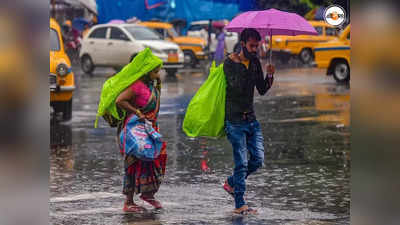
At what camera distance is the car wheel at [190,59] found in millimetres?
33969

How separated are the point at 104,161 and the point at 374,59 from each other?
7.74 metres

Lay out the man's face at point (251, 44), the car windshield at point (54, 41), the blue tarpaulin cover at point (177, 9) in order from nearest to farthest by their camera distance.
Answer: the man's face at point (251, 44) < the car windshield at point (54, 41) < the blue tarpaulin cover at point (177, 9)

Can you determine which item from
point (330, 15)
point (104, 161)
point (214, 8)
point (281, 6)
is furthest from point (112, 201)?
point (281, 6)

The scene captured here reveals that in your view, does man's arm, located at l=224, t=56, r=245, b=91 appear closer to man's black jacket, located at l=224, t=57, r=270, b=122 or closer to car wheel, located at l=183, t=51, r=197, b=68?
man's black jacket, located at l=224, t=57, r=270, b=122

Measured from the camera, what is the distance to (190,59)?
112 ft

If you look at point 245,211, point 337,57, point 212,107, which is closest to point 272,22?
point 212,107

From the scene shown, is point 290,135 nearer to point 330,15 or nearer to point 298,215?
point 298,215

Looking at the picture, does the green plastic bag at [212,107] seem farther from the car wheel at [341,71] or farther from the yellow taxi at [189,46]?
the yellow taxi at [189,46]

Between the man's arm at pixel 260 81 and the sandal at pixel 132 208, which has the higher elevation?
the man's arm at pixel 260 81

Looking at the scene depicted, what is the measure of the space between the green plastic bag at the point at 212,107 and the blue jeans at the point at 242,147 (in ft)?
0.36

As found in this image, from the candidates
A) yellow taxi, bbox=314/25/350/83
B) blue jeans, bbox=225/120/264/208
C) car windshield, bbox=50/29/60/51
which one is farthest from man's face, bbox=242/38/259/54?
yellow taxi, bbox=314/25/350/83

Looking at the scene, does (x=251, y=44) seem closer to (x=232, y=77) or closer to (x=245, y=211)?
(x=232, y=77)

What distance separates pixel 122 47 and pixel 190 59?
5754 mm

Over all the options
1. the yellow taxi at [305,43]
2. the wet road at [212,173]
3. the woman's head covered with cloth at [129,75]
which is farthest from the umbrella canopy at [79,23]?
the woman's head covered with cloth at [129,75]
